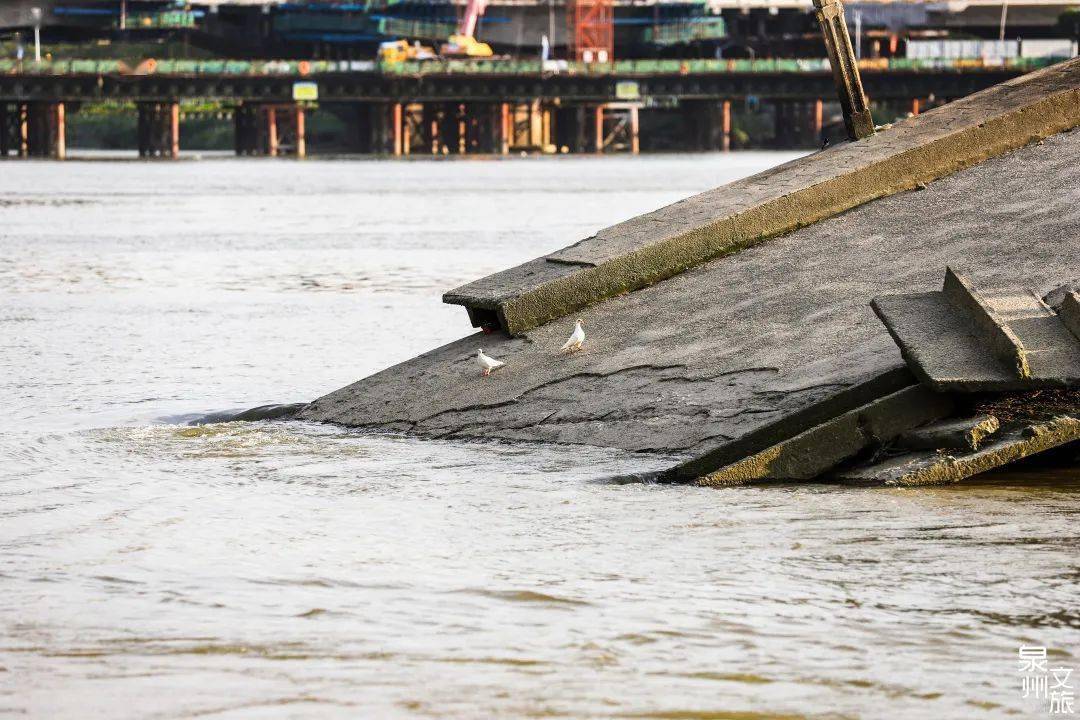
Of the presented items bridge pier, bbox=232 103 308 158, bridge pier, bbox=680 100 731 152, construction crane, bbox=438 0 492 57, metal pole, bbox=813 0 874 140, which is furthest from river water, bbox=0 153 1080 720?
bridge pier, bbox=680 100 731 152

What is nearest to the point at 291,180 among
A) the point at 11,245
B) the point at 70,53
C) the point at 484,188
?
the point at 484,188

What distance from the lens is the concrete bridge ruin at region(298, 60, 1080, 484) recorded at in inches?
372

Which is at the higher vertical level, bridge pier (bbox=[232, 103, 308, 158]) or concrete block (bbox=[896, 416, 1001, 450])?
concrete block (bbox=[896, 416, 1001, 450])

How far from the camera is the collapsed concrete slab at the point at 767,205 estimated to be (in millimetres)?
12648

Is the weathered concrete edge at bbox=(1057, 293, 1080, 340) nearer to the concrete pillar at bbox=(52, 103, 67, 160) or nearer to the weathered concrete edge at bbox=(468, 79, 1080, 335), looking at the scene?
the weathered concrete edge at bbox=(468, 79, 1080, 335)

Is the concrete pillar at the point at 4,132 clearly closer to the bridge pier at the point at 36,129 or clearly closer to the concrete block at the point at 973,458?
the bridge pier at the point at 36,129

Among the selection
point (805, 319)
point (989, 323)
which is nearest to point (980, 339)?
point (989, 323)

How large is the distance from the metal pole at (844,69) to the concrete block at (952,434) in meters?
5.59

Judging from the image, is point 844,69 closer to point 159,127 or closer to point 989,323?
Answer: point 989,323

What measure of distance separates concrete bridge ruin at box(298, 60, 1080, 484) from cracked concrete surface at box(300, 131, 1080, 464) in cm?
2

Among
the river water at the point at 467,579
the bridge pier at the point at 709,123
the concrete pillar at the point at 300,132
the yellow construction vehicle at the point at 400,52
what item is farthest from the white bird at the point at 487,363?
the bridge pier at the point at 709,123

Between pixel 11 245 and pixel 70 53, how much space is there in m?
95.2

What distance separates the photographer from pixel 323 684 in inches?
251

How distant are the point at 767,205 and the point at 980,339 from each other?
388 cm
